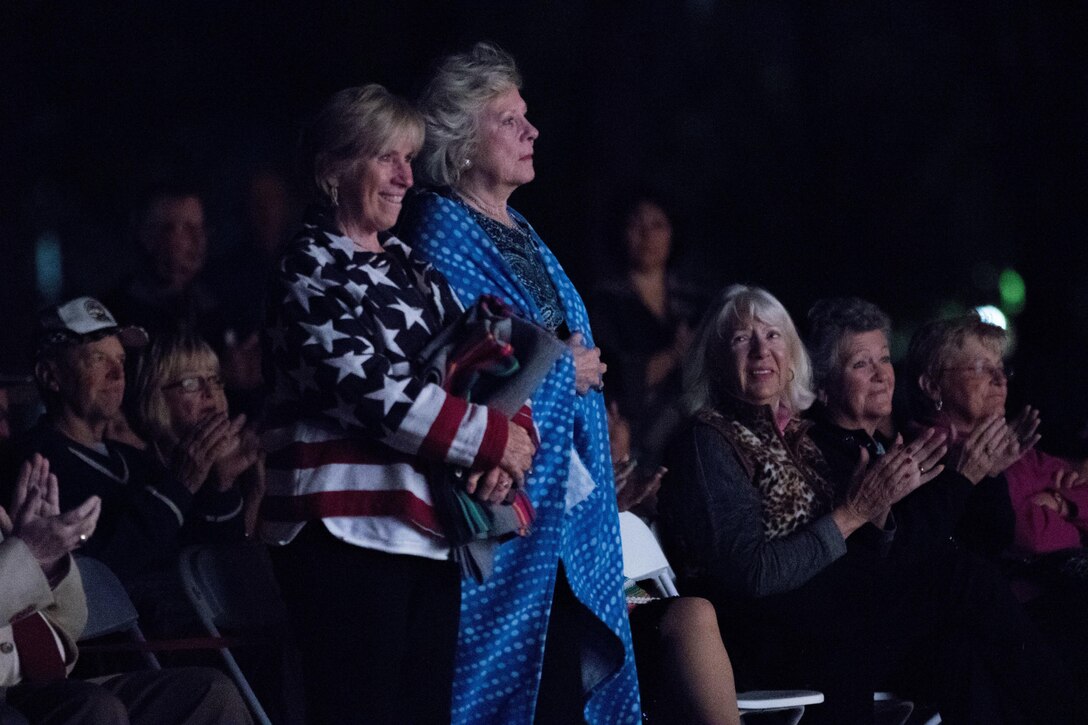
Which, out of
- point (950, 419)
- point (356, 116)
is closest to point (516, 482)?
point (356, 116)

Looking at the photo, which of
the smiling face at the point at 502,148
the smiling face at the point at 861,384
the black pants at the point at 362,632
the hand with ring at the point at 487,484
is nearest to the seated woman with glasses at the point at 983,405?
the smiling face at the point at 861,384

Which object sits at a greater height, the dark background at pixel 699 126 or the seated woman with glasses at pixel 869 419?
the dark background at pixel 699 126

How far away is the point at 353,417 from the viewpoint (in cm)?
300

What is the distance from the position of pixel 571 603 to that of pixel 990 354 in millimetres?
2299

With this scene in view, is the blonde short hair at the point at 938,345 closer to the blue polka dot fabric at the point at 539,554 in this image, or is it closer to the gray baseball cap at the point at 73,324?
the blue polka dot fabric at the point at 539,554

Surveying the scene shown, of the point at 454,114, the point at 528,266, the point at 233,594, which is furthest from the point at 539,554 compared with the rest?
the point at 454,114

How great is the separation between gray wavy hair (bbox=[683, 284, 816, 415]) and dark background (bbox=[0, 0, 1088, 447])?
3.60 feet

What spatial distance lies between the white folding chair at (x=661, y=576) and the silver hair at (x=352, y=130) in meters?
1.15

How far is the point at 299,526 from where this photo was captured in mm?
3023

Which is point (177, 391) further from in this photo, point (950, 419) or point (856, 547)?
point (950, 419)

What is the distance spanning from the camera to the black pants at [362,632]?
3.02 metres

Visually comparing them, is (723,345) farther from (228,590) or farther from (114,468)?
(114,468)

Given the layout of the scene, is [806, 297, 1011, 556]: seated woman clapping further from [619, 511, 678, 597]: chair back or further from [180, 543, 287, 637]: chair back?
[180, 543, 287, 637]: chair back

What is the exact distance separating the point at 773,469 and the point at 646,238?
93.6 inches
